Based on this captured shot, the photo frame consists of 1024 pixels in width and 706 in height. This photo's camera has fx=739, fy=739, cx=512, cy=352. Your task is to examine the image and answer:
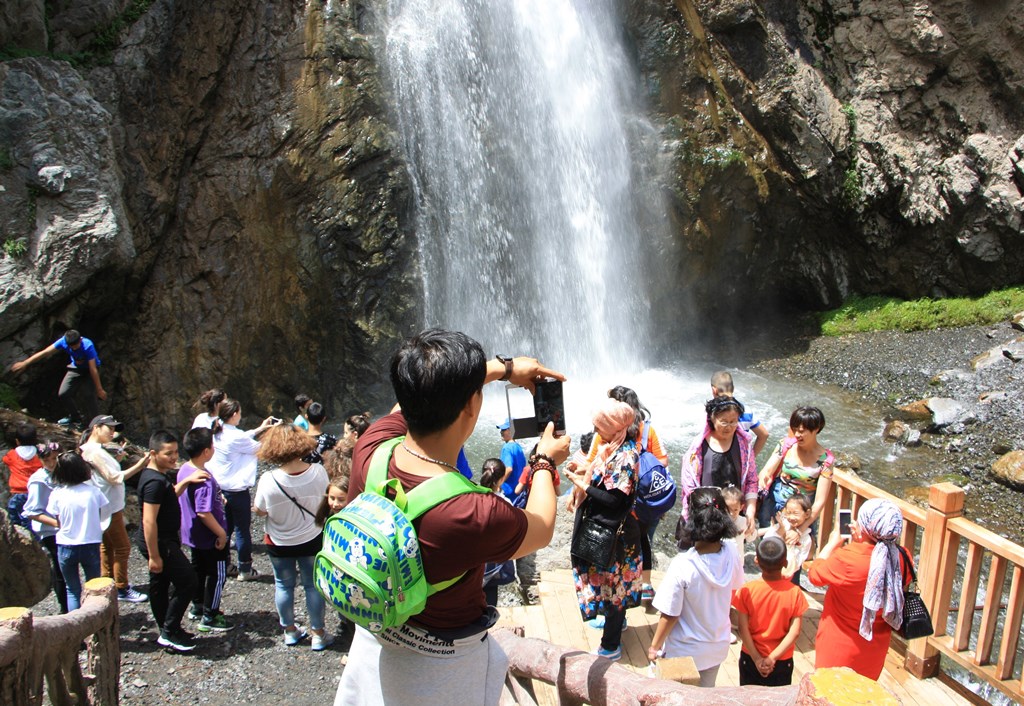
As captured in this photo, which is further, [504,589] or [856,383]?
[856,383]

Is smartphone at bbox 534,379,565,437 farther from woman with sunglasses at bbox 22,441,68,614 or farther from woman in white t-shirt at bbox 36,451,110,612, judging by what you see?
woman with sunglasses at bbox 22,441,68,614

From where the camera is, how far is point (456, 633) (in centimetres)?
223

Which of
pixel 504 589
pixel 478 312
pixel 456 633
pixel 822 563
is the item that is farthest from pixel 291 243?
pixel 456 633

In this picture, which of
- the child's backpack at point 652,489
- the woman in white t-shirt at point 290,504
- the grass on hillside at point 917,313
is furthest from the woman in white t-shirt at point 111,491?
the grass on hillside at point 917,313

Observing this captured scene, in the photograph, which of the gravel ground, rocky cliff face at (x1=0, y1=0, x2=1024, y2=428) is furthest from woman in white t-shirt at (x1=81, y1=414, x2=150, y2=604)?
rocky cliff face at (x1=0, y1=0, x2=1024, y2=428)

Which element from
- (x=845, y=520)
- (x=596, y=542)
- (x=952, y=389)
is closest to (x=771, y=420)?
(x=952, y=389)

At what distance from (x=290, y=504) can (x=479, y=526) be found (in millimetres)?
3883

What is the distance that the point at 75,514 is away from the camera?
5.63m

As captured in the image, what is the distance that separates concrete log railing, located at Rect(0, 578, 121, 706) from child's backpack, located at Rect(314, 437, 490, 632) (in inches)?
85.6

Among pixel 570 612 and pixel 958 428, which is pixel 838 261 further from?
pixel 570 612

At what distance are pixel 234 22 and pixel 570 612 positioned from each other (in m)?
12.5

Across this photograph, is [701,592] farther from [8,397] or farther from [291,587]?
[8,397]

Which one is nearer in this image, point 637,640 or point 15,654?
point 15,654

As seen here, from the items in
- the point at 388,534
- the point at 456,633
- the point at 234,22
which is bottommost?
the point at 456,633
